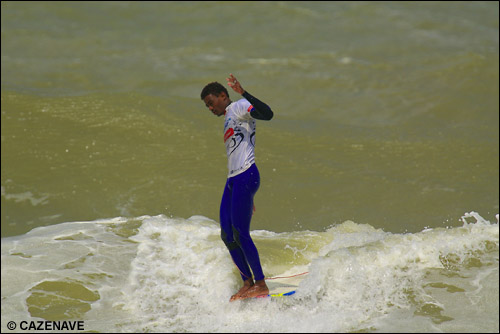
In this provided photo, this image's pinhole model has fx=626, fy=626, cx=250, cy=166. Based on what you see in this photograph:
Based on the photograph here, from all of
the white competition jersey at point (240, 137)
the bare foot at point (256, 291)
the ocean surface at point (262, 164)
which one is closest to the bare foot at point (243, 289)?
the bare foot at point (256, 291)

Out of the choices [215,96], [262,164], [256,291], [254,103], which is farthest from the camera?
[262,164]

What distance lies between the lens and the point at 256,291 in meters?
5.81

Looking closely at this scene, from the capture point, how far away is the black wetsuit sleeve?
17.7 ft

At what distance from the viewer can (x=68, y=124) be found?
39.4ft

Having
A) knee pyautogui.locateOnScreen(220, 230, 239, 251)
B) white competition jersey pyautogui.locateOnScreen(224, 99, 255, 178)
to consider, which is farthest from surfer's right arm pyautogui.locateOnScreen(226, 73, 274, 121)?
knee pyautogui.locateOnScreen(220, 230, 239, 251)

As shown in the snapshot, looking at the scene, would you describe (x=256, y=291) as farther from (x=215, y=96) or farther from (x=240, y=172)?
(x=215, y=96)

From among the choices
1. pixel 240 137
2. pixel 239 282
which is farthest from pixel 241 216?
pixel 239 282

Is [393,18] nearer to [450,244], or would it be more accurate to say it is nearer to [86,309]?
[450,244]

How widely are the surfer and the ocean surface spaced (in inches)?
19.2

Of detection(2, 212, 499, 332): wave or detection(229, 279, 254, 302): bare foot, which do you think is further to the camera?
detection(229, 279, 254, 302): bare foot

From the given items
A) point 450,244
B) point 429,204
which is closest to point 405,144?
point 429,204

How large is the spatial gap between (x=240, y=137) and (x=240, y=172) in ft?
1.05

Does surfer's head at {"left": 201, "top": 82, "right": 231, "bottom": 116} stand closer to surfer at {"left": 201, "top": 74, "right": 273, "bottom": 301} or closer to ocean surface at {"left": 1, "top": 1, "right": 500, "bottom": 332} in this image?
surfer at {"left": 201, "top": 74, "right": 273, "bottom": 301}

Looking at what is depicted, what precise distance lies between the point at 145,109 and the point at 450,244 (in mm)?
8016
